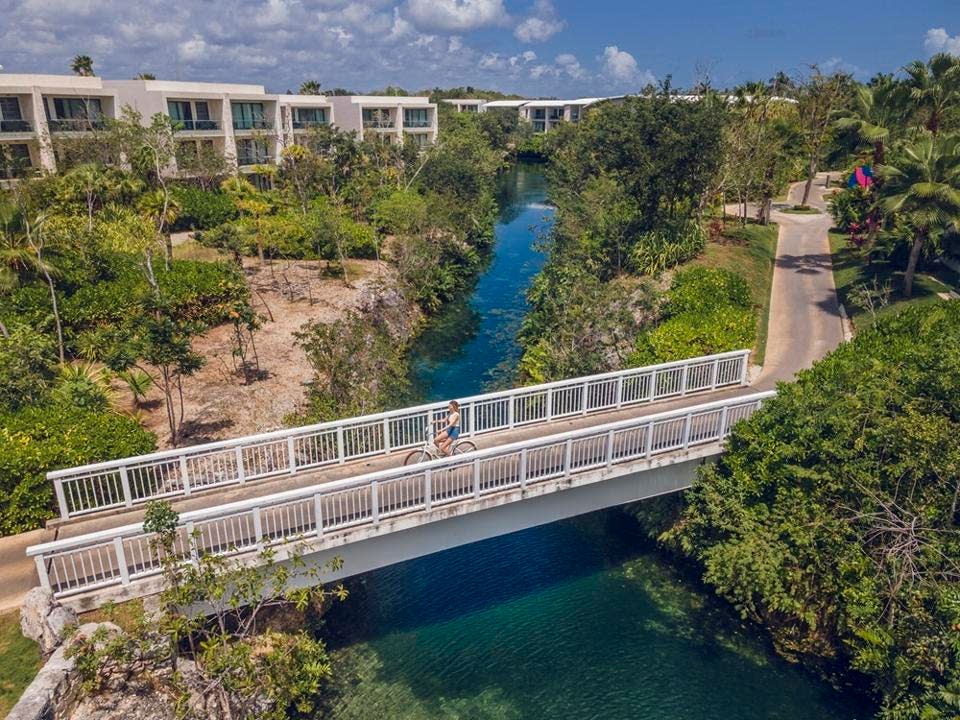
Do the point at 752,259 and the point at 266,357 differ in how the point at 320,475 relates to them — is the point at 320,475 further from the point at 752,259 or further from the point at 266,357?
the point at 752,259

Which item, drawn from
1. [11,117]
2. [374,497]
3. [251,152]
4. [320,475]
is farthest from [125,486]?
[251,152]

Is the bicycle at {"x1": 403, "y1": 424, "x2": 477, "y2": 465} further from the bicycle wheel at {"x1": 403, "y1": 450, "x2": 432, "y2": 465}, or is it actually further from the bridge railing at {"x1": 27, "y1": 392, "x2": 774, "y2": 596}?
the bridge railing at {"x1": 27, "y1": 392, "x2": 774, "y2": 596}

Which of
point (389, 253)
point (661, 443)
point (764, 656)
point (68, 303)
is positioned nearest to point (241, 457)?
point (661, 443)

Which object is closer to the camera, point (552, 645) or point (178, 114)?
point (552, 645)

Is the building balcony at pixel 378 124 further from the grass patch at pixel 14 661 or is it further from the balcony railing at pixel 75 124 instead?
the grass patch at pixel 14 661

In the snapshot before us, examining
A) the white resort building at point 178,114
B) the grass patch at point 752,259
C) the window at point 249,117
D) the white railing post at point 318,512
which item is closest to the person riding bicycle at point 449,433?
the white railing post at point 318,512
